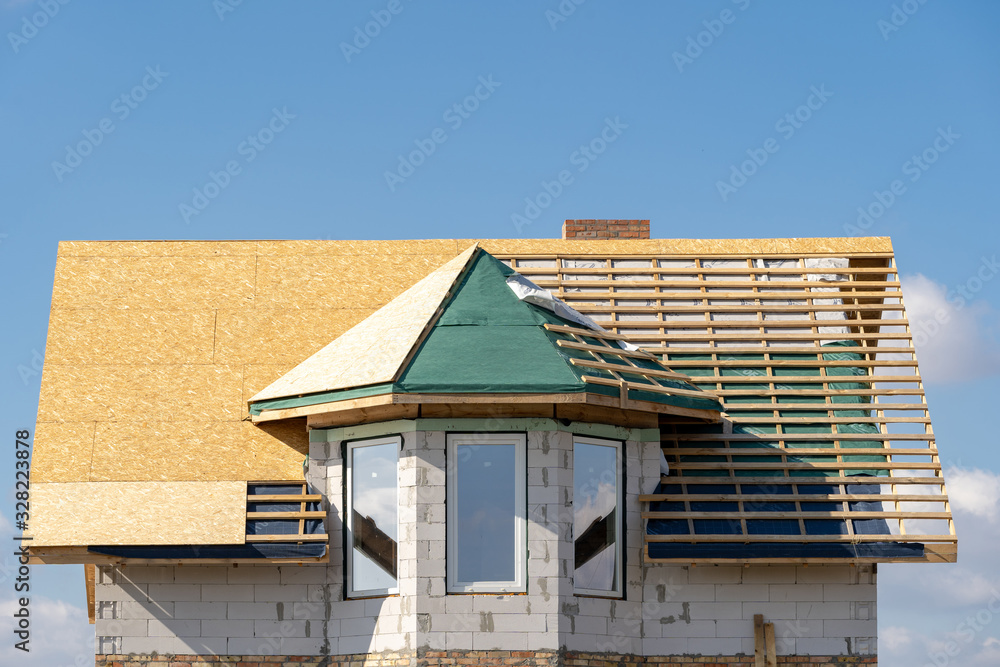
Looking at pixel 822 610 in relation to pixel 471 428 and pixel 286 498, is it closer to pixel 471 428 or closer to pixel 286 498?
pixel 471 428

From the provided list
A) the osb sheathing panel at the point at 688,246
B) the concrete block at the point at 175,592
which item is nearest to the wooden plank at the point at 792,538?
the concrete block at the point at 175,592

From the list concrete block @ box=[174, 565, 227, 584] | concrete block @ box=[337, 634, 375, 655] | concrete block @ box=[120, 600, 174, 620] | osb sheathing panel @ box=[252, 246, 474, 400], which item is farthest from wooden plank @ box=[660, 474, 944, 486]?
concrete block @ box=[120, 600, 174, 620]

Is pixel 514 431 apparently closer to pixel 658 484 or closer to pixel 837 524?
pixel 658 484

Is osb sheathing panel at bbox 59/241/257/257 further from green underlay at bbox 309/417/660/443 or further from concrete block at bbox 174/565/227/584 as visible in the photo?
concrete block at bbox 174/565/227/584

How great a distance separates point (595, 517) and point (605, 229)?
6.90m

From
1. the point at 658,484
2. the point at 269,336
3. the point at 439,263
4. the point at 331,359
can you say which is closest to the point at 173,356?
the point at 269,336

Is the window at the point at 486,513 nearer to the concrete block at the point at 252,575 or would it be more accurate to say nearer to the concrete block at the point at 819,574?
the concrete block at the point at 252,575

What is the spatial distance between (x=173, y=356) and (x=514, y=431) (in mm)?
5492

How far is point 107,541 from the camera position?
15.8m

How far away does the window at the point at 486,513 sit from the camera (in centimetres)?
1537

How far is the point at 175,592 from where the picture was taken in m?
16.4

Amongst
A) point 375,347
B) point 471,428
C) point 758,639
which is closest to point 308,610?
point 471,428

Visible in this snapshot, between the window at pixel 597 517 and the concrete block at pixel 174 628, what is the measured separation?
15.5ft

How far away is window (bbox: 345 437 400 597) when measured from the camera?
15812 mm
